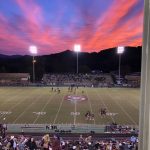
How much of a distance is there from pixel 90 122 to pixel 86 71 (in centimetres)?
1877

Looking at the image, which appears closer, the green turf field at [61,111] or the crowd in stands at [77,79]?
the green turf field at [61,111]

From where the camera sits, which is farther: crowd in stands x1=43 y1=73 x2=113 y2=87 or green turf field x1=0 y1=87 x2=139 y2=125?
crowd in stands x1=43 y1=73 x2=113 y2=87

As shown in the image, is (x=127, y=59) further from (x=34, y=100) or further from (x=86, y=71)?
(x=34, y=100)

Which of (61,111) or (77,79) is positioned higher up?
(77,79)

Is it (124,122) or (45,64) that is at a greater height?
(45,64)

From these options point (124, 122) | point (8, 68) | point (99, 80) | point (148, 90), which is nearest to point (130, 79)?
point (99, 80)

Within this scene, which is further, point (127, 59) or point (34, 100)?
point (127, 59)

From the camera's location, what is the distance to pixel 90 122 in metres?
7.47

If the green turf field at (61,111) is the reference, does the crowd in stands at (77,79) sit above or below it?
above

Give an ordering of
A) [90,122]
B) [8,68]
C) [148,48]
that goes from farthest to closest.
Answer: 1. [8,68]
2. [90,122]
3. [148,48]

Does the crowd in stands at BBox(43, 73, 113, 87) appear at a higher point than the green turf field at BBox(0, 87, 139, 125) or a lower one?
higher

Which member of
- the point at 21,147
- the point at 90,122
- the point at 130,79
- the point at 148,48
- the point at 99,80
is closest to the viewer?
the point at 148,48

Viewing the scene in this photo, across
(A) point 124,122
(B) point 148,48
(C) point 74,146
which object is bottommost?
(A) point 124,122

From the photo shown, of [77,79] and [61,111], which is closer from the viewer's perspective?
[61,111]
